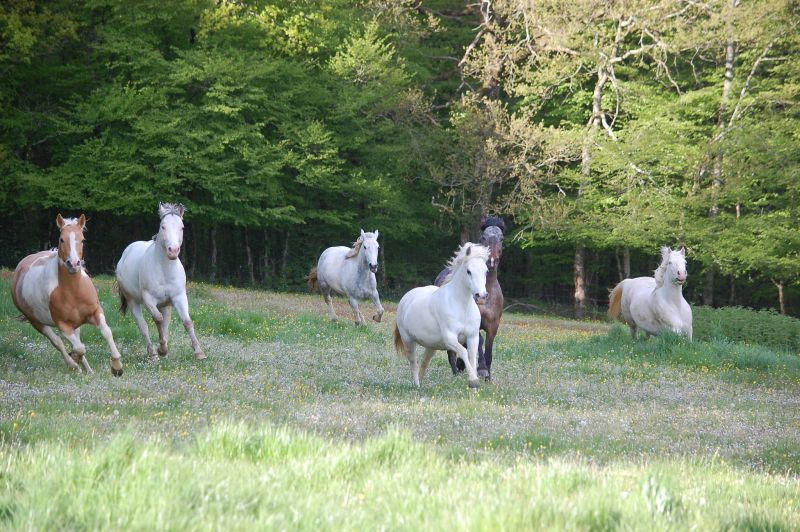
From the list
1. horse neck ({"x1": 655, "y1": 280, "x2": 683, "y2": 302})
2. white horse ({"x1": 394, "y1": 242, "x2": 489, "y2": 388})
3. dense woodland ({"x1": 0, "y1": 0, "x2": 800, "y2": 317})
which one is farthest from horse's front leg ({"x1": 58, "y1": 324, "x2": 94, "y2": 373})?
dense woodland ({"x1": 0, "y1": 0, "x2": 800, "y2": 317})

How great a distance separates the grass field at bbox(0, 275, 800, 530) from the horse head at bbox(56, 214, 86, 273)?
1519 mm

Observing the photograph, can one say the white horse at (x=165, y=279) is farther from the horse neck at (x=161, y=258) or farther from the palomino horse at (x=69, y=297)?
the palomino horse at (x=69, y=297)

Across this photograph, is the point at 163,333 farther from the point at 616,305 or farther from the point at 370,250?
the point at 616,305

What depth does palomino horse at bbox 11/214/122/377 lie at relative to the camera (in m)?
11.9

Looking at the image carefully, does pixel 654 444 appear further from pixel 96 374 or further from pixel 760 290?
pixel 760 290

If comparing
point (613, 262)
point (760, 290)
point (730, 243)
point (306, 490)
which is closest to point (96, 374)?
point (306, 490)

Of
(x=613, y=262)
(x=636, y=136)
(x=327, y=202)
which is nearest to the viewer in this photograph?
(x=636, y=136)

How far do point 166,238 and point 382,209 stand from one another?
95.0ft

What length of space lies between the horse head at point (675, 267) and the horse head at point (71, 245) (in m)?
11.3

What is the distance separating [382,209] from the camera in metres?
42.3

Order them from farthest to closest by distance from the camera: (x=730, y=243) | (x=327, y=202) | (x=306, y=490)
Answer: (x=327, y=202) < (x=730, y=243) < (x=306, y=490)

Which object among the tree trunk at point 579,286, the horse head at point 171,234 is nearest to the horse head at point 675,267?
the horse head at point 171,234

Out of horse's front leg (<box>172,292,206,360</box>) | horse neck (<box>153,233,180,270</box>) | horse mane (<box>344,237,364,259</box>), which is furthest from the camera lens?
horse mane (<box>344,237,364,259</box>)

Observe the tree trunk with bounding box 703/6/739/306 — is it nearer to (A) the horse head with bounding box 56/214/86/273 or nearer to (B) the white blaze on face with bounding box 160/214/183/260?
(B) the white blaze on face with bounding box 160/214/183/260
